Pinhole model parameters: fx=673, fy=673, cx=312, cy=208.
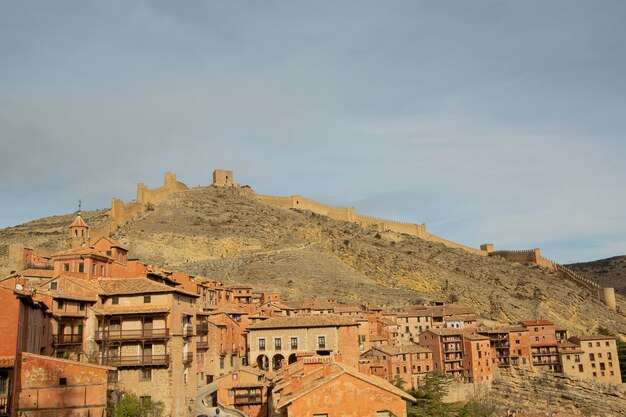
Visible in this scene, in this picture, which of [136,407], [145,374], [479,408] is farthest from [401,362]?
[136,407]

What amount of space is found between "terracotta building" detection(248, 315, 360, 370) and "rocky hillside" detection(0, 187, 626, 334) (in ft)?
114

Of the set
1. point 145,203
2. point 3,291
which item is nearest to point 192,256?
point 145,203

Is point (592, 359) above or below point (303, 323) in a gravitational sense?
below

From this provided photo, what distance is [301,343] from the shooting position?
51.8 meters

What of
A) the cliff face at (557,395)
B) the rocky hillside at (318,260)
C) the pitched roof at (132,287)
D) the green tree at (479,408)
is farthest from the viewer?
the rocky hillside at (318,260)

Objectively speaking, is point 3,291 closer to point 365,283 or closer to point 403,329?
point 403,329

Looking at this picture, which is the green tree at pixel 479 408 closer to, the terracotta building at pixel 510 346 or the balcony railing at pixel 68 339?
the terracotta building at pixel 510 346

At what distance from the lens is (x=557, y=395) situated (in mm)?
74312

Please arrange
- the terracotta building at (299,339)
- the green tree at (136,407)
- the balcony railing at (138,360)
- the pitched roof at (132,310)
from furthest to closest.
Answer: the terracotta building at (299,339)
the pitched roof at (132,310)
the balcony railing at (138,360)
the green tree at (136,407)

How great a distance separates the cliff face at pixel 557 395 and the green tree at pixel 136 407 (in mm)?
42221

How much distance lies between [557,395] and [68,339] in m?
57.6

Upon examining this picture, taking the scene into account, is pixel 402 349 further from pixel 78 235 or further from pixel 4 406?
pixel 4 406

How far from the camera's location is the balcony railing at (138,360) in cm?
3569

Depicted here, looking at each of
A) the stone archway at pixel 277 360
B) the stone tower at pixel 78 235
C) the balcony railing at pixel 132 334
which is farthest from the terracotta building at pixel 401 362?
the stone tower at pixel 78 235
